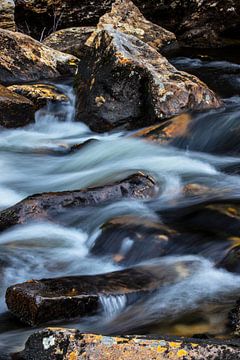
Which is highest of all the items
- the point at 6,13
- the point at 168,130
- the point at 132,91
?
the point at 6,13

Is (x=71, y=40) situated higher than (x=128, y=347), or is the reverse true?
(x=71, y=40)

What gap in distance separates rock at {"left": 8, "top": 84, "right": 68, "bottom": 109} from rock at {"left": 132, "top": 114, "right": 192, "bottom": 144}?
7.16 feet

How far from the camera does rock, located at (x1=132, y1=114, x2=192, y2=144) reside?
781 centimetres

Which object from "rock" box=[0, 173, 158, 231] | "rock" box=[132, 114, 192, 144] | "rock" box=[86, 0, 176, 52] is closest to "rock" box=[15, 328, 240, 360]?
"rock" box=[0, 173, 158, 231]

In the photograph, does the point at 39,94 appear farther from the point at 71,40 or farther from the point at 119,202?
the point at 119,202

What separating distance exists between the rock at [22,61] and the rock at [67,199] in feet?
18.7

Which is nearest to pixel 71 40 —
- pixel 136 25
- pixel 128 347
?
pixel 136 25

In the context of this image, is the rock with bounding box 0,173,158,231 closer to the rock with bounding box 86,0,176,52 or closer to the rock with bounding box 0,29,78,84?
A: the rock with bounding box 0,29,78,84

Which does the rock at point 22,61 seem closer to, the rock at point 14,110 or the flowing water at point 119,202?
the flowing water at point 119,202

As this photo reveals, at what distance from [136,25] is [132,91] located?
229 inches

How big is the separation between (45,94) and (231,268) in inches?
253

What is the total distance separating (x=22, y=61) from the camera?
36.7 feet

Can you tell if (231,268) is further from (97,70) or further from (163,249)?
(97,70)

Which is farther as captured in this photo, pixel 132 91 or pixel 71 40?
pixel 71 40
